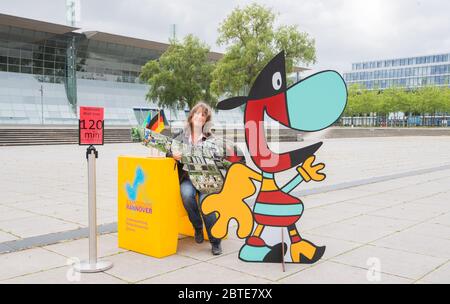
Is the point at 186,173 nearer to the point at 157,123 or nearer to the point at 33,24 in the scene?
the point at 157,123

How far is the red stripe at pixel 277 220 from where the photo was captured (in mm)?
4152

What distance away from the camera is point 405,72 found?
11012cm

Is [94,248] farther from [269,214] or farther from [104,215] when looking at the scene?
[104,215]

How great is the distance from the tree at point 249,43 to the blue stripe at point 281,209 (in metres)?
29.8

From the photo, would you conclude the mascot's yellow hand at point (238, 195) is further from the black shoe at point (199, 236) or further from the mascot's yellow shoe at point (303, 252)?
the black shoe at point (199, 236)

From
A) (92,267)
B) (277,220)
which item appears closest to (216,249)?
(277,220)

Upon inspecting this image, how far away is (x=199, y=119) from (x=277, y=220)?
1321 millimetres

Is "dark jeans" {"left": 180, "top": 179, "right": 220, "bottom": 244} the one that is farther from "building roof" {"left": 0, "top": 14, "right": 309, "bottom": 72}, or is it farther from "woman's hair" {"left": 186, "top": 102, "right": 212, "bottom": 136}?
"building roof" {"left": 0, "top": 14, "right": 309, "bottom": 72}

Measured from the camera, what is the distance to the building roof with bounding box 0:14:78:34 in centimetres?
4225

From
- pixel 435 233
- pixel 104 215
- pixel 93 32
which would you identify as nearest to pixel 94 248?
pixel 104 215

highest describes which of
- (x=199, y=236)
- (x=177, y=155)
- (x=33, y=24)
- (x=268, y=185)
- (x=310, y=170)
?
(x=33, y=24)

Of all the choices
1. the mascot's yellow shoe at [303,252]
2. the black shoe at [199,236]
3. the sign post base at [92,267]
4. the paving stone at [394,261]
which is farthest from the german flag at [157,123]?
the paving stone at [394,261]
